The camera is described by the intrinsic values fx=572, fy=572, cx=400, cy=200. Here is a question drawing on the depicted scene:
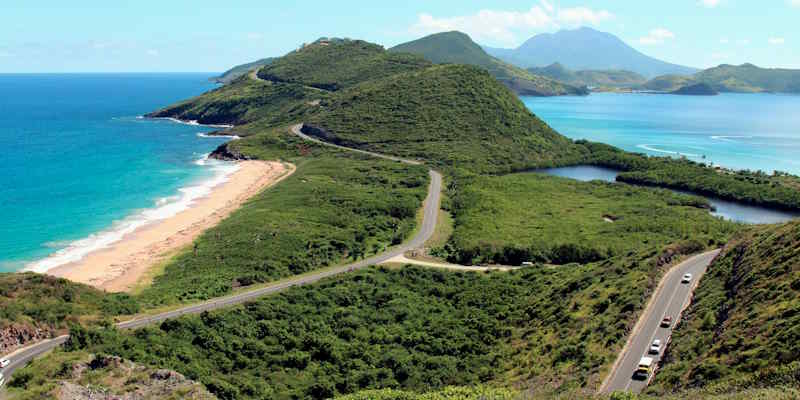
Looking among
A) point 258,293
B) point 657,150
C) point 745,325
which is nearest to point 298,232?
point 258,293

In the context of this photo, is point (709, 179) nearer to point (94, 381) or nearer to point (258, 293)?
point (258, 293)

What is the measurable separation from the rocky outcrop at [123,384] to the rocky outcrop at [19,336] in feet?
19.2

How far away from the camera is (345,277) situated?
1827 inches

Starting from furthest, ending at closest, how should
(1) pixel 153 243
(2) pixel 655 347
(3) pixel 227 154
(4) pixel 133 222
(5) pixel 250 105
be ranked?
(5) pixel 250 105 → (3) pixel 227 154 → (4) pixel 133 222 → (1) pixel 153 243 → (2) pixel 655 347

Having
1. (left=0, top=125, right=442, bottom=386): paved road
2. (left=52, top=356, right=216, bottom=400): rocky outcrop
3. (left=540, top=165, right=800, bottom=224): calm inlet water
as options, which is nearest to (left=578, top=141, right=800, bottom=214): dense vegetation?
(left=540, top=165, right=800, bottom=224): calm inlet water

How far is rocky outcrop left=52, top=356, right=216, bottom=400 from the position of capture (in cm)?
2498

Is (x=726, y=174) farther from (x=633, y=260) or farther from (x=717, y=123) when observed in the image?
(x=717, y=123)

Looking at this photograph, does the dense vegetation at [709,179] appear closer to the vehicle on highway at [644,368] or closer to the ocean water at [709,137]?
the ocean water at [709,137]

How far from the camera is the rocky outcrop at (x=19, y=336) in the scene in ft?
97.7

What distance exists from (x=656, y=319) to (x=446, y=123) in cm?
9328

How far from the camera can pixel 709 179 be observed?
91875mm

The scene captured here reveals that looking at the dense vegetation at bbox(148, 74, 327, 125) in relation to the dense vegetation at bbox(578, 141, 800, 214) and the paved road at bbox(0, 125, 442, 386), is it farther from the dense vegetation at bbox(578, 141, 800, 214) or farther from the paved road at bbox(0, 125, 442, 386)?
the paved road at bbox(0, 125, 442, 386)

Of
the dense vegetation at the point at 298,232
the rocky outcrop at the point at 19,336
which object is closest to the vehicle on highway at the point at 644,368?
the dense vegetation at the point at 298,232

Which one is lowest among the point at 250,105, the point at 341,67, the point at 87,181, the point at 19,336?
the point at 19,336
